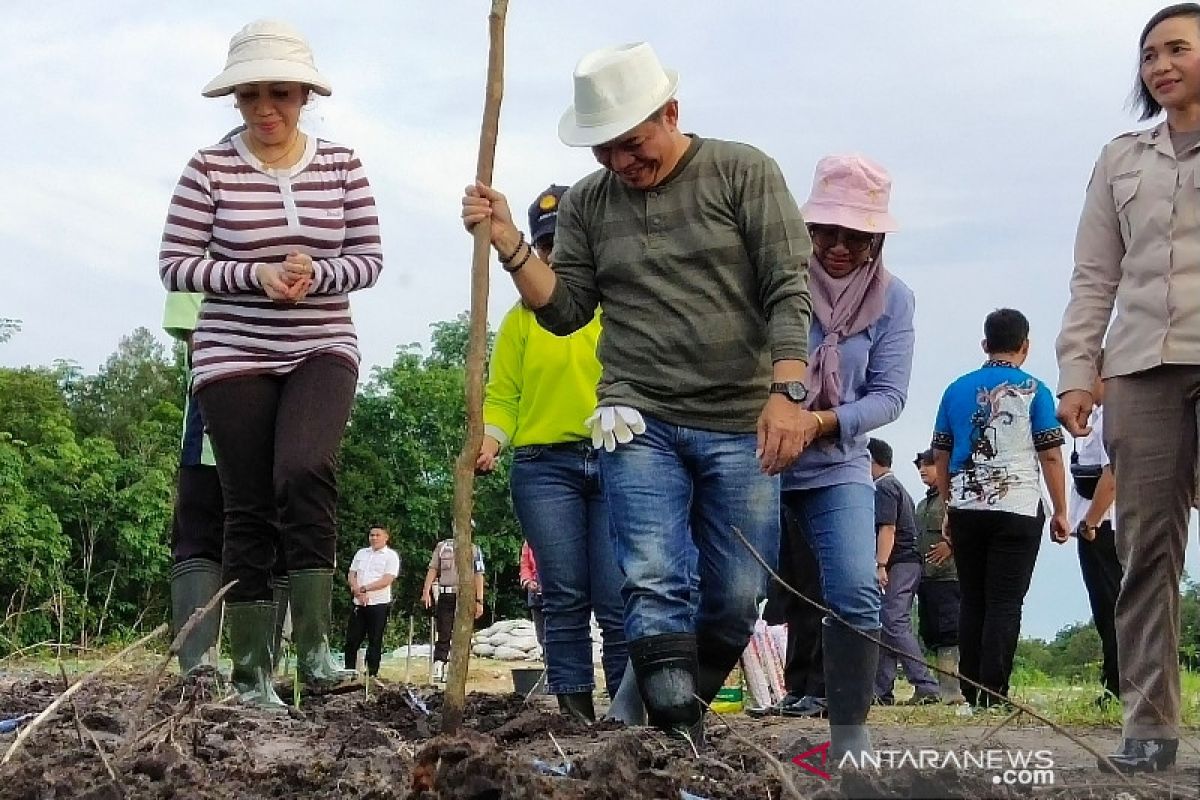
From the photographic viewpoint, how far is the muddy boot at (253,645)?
551 cm

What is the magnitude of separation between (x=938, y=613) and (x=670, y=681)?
749cm

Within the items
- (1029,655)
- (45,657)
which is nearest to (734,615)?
(45,657)

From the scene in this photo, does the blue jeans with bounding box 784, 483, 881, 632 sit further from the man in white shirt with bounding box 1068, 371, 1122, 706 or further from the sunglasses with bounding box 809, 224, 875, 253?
the man in white shirt with bounding box 1068, 371, 1122, 706

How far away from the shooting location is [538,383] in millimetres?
6270

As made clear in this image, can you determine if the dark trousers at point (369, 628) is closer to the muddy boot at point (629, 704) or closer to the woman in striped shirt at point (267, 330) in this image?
the woman in striped shirt at point (267, 330)

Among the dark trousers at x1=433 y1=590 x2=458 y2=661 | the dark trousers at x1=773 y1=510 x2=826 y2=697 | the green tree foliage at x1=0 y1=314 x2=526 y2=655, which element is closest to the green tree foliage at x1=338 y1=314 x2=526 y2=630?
the green tree foliage at x1=0 y1=314 x2=526 y2=655

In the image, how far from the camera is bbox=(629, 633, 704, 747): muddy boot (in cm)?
456

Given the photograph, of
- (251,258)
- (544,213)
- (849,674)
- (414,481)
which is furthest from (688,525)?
(414,481)

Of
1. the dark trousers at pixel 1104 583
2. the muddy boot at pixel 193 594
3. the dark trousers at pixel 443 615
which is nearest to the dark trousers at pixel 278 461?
the muddy boot at pixel 193 594

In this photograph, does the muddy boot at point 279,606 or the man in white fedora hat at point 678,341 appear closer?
the man in white fedora hat at point 678,341

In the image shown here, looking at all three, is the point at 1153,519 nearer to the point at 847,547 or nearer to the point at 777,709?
the point at 847,547

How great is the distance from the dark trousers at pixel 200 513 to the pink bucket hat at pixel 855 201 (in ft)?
7.76

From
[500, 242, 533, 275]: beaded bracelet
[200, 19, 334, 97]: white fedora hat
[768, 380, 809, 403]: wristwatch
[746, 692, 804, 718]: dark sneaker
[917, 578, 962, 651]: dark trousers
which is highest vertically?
[200, 19, 334, 97]: white fedora hat

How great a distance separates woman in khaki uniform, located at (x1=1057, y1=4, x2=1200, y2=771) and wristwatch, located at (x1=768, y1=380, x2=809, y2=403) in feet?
3.09
